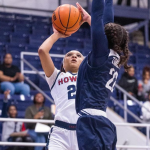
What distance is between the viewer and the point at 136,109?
891 centimetres

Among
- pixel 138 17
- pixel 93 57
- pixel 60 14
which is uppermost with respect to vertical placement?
pixel 138 17

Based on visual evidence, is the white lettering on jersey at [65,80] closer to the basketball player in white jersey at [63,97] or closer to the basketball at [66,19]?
the basketball player in white jersey at [63,97]

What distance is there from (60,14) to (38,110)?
369cm

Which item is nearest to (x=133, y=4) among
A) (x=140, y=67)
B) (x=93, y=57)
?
(x=140, y=67)

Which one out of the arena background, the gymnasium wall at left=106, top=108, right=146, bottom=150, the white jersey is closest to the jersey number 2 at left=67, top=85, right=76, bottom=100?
the white jersey

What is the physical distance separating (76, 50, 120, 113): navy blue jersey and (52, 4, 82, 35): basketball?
0.60 metres

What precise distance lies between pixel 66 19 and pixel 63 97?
2.58 feet

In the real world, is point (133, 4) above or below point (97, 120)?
above

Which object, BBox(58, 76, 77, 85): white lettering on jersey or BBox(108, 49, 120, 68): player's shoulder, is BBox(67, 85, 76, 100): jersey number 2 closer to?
BBox(58, 76, 77, 85): white lettering on jersey

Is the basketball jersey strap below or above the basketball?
below

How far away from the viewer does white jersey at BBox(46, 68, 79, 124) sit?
11.8 ft

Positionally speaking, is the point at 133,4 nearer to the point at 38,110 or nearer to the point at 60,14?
the point at 38,110

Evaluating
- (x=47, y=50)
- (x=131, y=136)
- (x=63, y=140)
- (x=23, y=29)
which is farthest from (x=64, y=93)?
(x=23, y=29)

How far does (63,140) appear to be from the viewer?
348 centimetres
